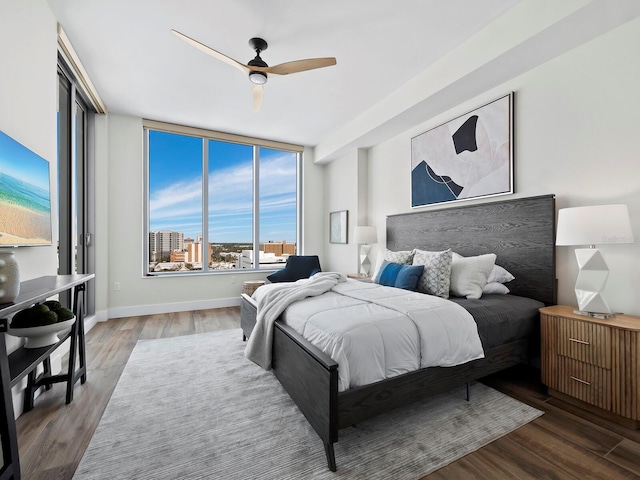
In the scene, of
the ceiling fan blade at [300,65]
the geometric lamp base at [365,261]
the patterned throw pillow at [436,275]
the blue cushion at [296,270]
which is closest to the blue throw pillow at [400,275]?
the patterned throw pillow at [436,275]

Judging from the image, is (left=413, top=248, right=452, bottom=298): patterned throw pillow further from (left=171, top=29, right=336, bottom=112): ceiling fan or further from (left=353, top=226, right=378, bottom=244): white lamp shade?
(left=171, top=29, right=336, bottom=112): ceiling fan

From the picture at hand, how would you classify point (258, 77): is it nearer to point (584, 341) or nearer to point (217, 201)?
point (217, 201)

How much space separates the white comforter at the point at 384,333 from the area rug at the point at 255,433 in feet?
1.22

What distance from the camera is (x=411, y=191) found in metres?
3.93

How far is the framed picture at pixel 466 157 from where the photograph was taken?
2.81 meters

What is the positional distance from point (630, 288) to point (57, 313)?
12.6ft

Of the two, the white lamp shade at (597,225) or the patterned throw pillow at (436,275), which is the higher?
the white lamp shade at (597,225)

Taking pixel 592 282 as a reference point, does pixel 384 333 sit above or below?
below

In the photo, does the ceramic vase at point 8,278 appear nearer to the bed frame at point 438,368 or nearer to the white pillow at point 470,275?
the bed frame at point 438,368

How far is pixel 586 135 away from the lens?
2273 millimetres

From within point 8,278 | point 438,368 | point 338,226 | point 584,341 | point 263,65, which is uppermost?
point 263,65

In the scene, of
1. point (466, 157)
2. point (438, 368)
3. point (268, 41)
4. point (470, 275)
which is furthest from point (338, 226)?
point (438, 368)

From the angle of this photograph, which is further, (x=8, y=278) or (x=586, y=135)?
(x=586, y=135)

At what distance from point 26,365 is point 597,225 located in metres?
3.39
